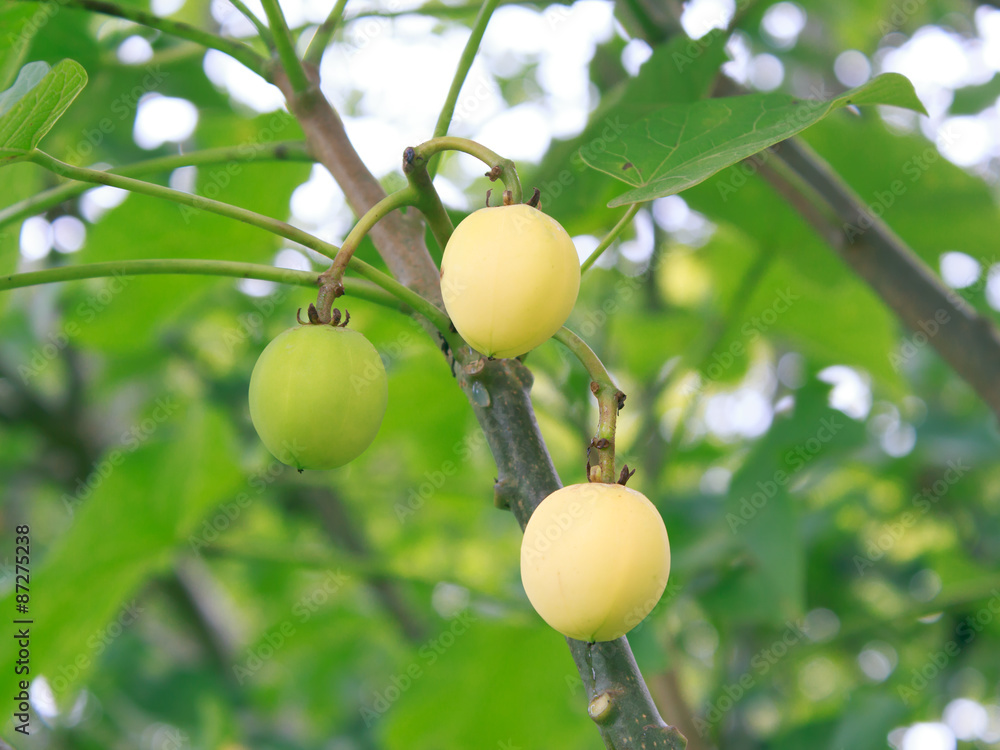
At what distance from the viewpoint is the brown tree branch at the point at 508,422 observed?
0.55 meters

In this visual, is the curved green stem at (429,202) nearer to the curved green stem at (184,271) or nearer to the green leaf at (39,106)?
the curved green stem at (184,271)

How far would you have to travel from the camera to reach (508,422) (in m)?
0.65

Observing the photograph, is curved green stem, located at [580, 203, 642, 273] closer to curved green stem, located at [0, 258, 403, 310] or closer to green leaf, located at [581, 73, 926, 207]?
green leaf, located at [581, 73, 926, 207]

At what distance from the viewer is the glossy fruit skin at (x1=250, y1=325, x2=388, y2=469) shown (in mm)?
649

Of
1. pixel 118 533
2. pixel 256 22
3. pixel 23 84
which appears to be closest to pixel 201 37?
pixel 256 22

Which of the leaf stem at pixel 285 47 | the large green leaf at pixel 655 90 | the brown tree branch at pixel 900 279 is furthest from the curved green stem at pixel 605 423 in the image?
the brown tree branch at pixel 900 279

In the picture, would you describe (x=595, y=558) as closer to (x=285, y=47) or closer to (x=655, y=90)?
(x=285, y=47)

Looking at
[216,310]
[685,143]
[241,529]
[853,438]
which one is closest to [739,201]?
[853,438]

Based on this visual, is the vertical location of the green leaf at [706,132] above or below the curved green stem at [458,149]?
below

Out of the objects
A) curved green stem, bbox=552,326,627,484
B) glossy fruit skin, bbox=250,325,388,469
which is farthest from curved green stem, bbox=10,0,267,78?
curved green stem, bbox=552,326,627,484

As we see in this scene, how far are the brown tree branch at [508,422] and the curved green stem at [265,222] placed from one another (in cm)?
6

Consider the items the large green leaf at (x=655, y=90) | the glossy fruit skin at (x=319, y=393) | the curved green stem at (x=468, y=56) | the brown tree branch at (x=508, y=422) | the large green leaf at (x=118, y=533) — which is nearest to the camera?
the brown tree branch at (x=508, y=422)

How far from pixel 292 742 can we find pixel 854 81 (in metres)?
2.73

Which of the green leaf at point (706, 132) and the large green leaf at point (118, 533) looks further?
the large green leaf at point (118, 533)
